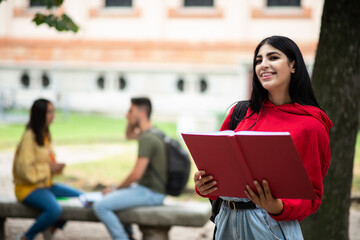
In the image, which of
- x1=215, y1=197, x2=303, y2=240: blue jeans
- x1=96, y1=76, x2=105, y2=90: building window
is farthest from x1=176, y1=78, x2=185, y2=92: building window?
x1=215, y1=197, x2=303, y2=240: blue jeans

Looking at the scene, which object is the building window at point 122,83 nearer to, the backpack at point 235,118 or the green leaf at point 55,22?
the green leaf at point 55,22

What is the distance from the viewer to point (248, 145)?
212 cm

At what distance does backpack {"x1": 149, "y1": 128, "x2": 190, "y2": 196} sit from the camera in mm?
4945

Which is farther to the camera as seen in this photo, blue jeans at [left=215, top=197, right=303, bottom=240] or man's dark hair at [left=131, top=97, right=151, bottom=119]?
man's dark hair at [left=131, top=97, right=151, bottom=119]

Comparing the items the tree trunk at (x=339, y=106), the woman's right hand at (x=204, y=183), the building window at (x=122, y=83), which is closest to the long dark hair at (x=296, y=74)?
the woman's right hand at (x=204, y=183)

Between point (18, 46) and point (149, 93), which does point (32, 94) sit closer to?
point (18, 46)

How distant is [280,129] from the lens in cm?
236

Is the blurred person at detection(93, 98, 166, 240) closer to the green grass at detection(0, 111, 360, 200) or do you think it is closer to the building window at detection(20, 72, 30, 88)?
the green grass at detection(0, 111, 360, 200)

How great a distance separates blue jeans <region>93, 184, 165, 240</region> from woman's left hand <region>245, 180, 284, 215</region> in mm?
2638

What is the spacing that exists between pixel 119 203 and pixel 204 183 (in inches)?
96.8

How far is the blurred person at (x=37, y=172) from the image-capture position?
15.5 ft

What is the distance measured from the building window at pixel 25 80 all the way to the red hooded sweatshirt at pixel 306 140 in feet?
73.6

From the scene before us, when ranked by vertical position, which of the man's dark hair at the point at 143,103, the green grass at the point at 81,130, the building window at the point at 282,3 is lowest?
the green grass at the point at 81,130

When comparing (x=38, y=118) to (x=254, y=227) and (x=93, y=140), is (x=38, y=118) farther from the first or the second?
(x=93, y=140)
